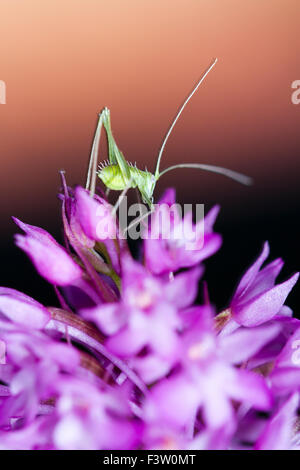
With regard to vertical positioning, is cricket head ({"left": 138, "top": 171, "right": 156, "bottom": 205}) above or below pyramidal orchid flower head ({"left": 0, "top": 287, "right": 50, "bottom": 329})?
above

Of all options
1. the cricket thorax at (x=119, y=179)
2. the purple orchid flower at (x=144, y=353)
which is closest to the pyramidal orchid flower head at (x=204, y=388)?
the purple orchid flower at (x=144, y=353)

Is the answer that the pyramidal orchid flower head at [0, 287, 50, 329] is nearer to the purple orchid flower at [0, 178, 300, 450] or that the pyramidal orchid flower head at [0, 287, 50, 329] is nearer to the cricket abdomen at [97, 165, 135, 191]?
the purple orchid flower at [0, 178, 300, 450]

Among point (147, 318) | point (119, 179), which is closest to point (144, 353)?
point (147, 318)

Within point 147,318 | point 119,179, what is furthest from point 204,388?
point 119,179

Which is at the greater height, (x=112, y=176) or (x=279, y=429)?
(x=112, y=176)

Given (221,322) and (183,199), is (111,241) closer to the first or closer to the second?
(221,322)

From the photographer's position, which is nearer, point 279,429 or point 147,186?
point 279,429

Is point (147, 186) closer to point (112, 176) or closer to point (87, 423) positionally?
point (112, 176)

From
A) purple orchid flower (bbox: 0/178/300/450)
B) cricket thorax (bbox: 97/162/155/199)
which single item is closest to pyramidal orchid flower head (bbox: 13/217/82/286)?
purple orchid flower (bbox: 0/178/300/450)

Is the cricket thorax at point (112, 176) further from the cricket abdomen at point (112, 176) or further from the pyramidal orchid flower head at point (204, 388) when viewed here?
the pyramidal orchid flower head at point (204, 388)
